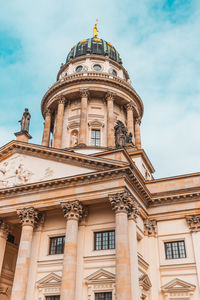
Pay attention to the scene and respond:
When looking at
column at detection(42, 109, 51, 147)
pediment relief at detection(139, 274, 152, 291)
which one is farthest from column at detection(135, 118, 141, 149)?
pediment relief at detection(139, 274, 152, 291)

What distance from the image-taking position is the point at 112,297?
62.0ft

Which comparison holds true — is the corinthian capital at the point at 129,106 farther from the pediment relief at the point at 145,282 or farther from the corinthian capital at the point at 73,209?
the pediment relief at the point at 145,282

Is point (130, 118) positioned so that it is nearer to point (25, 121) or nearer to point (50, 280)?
point (25, 121)

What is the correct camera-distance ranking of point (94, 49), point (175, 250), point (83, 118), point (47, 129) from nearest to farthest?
point (175, 250)
point (83, 118)
point (47, 129)
point (94, 49)

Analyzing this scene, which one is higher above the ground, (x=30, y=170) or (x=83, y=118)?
(x=83, y=118)

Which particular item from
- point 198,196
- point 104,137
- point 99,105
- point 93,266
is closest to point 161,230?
point 198,196

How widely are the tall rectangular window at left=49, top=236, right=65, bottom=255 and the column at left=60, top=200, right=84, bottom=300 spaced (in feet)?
8.18

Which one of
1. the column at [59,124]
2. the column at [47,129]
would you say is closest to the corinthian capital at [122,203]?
the column at [59,124]

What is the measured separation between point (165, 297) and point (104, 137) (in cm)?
1786

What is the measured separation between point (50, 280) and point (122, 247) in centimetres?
580

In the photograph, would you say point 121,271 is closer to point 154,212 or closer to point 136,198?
point 136,198

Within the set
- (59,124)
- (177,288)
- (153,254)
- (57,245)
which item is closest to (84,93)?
(59,124)

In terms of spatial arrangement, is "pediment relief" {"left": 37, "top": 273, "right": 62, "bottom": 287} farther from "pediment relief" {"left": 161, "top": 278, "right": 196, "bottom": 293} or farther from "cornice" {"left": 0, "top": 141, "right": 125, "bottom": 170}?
"cornice" {"left": 0, "top": 141, "right": 125, "bottom": 170}

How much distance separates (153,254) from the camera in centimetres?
2306
